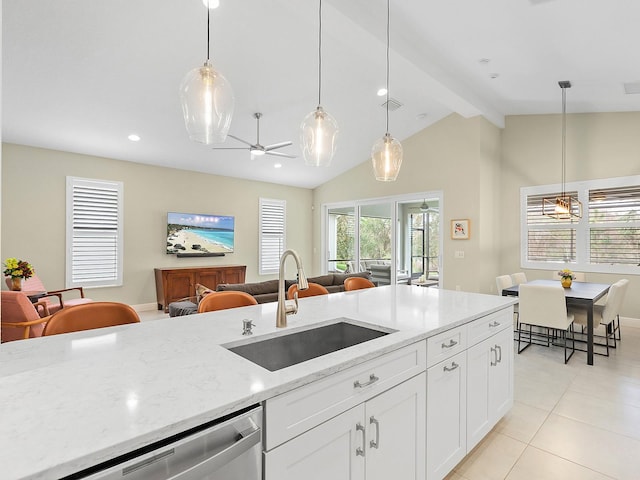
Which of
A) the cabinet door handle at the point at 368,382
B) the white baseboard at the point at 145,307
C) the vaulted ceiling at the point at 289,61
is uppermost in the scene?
the vaulted ceiling at the point at 289,61

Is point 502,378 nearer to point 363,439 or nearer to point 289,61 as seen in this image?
point 363,439

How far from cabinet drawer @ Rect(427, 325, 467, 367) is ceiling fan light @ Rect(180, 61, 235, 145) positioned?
1.62m

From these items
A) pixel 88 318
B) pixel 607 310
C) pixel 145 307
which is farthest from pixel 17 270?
pixel 607 310

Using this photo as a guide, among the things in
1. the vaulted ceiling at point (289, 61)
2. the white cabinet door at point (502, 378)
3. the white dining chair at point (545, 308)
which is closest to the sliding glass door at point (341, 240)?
the vaulted ceiling at point (289, 61)

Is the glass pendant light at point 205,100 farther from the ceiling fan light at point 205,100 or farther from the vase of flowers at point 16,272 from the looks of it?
the vase of flowers at point 16,272

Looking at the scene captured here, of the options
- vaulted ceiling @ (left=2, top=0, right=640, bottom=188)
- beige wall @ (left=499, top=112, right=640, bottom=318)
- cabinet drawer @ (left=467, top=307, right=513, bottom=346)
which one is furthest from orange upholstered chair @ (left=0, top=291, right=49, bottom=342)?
beige wall @ (left=499, top=112, right=640, bottom=318)

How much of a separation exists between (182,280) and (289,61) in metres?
4.24

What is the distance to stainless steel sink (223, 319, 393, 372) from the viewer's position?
1590 millimetres

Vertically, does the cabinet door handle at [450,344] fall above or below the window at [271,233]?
below

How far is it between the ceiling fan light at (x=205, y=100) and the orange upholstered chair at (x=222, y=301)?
41.2 inches

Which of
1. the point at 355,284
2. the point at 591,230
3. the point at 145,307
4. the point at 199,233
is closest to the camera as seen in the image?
the point at 355,284

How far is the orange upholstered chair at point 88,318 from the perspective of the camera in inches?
67.4

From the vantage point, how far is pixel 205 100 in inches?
73.1

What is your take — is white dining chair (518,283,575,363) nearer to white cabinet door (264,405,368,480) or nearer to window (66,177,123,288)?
white cabinet door (264,405,368,480)
